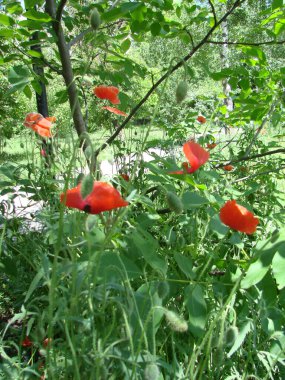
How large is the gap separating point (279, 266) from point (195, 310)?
0.21m

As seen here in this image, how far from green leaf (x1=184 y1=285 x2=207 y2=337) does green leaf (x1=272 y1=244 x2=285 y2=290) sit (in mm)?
172

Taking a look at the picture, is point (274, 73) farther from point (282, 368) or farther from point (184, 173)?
point (282, 368)

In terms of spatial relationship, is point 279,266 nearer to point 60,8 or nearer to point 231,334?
point 231,334

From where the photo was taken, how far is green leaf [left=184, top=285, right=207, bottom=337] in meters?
0.92

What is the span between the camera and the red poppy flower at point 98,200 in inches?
31.0

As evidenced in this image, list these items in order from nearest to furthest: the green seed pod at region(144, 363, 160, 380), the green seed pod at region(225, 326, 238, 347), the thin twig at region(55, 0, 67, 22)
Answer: the green seed pod at region(144, 363, 160, 380), the green seed pod at region(225, 326, 238, 347), the thin twig at region(55, 0, 67, 22)

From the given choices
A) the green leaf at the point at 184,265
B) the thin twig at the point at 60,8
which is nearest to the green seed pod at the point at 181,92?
the green leaf at the point at 184,265

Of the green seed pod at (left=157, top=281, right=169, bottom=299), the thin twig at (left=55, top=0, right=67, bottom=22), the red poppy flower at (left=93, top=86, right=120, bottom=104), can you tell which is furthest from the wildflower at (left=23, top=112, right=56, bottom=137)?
the green seed pod at (left=157, top=281, right=169, bottom=299)

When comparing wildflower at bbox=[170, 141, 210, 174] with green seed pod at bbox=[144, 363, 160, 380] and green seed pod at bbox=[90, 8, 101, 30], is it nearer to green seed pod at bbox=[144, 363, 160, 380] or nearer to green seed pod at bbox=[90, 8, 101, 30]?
green seed pod at bbox=[90, 8, 101, 30]

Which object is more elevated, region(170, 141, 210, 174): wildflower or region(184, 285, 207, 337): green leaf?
region(170, 141, 210, 174): wildflower

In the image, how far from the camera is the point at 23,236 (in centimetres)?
193

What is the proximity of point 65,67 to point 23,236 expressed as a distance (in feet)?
2.61

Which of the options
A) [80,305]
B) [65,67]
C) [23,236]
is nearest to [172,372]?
[80,305]

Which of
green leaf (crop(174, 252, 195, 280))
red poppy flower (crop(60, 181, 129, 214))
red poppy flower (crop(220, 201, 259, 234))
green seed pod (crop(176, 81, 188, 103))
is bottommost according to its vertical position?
green leaf (crop(174, 252, 195, 280))
